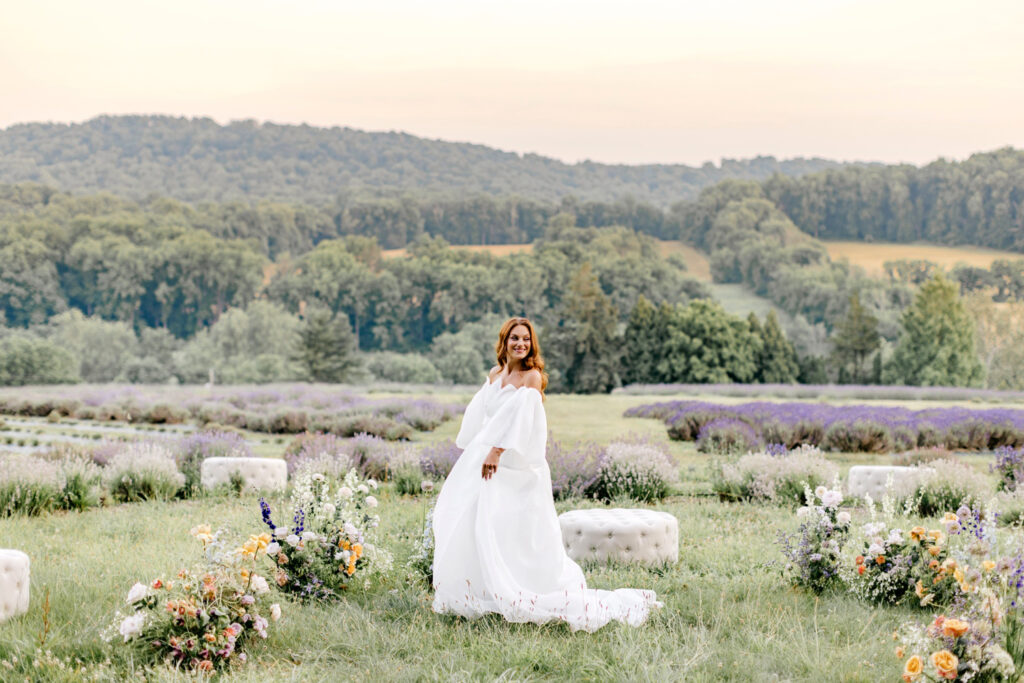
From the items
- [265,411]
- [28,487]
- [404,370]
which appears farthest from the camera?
[404,370]

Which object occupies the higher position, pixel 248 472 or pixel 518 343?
pixel 518 343

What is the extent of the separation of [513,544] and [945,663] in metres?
2.53

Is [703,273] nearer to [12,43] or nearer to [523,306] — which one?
[523,306]

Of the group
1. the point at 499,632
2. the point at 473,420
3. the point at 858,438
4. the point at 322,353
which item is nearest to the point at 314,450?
the point at 473,420

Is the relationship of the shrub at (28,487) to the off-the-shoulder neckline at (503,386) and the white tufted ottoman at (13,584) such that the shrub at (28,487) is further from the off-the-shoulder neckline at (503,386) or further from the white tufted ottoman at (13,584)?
the off-the-shoulder neckline at (503,386)

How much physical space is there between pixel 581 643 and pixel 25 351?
173 feet

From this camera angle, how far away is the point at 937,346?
156 feet

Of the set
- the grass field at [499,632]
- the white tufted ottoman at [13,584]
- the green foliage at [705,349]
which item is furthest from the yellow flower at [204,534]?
the green foliage at [705,349]

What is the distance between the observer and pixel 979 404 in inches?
1026

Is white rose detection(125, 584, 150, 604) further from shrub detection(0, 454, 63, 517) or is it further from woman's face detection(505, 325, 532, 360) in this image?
shrub detection(0, 454, 63, 517)

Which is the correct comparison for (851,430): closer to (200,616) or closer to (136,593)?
(200,616)

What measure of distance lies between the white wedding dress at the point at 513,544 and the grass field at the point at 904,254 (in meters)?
79.6

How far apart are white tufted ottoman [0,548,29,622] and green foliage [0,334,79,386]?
48887 millimetres

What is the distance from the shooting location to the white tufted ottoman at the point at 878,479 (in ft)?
33.4
